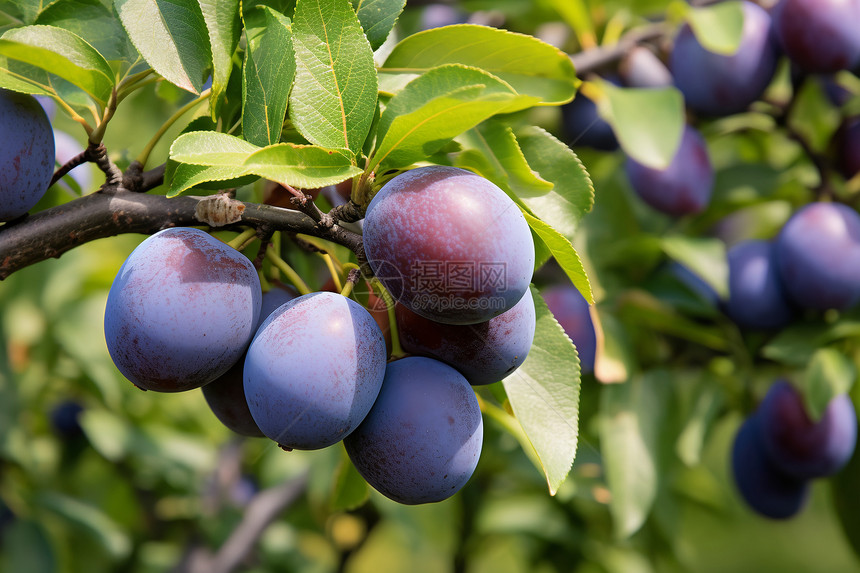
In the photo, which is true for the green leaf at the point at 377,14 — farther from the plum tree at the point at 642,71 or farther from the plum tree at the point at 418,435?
the plum tree at the point at 642,71

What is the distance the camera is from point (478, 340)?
0.50 metres

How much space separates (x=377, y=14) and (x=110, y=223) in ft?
0.88

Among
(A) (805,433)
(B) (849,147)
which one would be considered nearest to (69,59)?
A: (A) (805,433)

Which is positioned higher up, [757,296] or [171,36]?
[171,36]

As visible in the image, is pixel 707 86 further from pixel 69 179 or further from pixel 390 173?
pixel 69 179

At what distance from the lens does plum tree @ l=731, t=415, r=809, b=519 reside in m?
1.16

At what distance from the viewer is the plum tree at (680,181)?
3.53 feet

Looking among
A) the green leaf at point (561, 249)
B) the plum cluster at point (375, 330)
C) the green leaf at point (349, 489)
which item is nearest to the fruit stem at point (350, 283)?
the plum cluster at point (375, 330)

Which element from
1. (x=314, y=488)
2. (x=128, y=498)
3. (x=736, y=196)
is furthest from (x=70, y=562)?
(x=736, y=196)

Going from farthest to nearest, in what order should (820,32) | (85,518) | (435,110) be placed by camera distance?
(85,518)
(820,32)
(435,110)

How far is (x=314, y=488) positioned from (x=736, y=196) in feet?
3.06

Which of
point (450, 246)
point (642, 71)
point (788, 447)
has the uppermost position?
point (450, 246)

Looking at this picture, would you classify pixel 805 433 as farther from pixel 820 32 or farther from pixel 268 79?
pixel 268 79

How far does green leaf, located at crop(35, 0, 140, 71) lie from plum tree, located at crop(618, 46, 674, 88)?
88 centimetres
